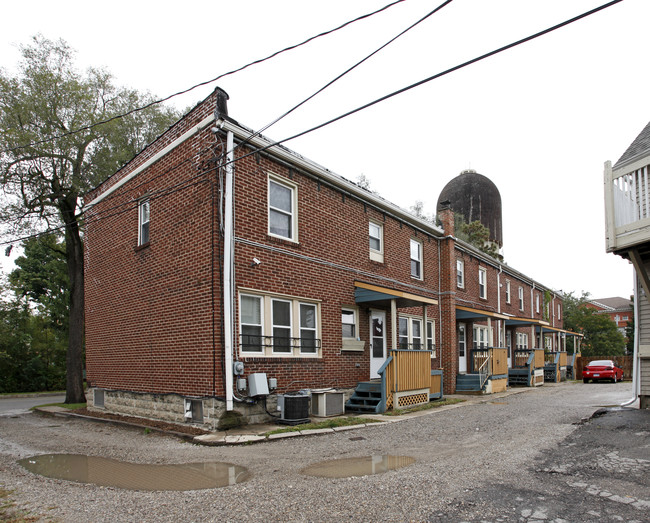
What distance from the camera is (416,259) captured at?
1859cm

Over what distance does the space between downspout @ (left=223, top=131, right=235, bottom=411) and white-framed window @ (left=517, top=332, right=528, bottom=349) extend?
78.2 ft

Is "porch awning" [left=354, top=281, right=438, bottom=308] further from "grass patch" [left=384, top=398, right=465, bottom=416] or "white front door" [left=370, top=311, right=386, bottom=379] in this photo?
"grass patch" [left=384, top=398, right=465, bottom=416]

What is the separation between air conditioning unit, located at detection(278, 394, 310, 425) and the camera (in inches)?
427

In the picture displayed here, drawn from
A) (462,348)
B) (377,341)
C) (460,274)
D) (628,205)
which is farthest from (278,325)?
(462,348)

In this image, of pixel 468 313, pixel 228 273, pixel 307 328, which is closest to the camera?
pixel 228 273

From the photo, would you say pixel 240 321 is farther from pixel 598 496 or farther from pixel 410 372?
pixel 598 496

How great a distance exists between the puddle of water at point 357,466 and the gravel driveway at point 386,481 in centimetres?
19

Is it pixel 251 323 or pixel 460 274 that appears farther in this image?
pixel 460 274

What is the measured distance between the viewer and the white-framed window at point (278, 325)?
11281 mm

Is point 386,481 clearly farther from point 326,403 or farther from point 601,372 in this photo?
point 601,372

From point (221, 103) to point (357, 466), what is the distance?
7.96m

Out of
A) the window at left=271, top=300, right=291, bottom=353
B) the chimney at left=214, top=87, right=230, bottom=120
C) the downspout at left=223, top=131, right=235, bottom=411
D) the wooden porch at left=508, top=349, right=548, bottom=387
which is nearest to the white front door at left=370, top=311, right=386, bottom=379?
the window at left=271, top=300, right=291, bottom=353

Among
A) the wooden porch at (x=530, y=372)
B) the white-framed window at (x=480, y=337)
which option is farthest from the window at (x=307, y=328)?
the wooden porch at (x=530, y=372)

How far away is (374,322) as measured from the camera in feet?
51.3
